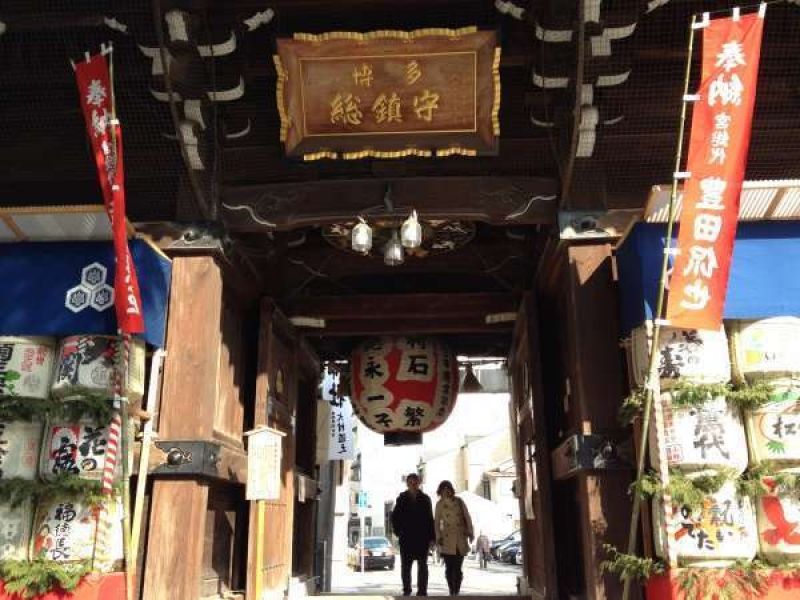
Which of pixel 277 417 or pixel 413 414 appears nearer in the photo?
pixel 277 417

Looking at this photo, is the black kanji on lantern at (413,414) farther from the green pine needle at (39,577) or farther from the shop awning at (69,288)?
the green pine needle at (39,577)

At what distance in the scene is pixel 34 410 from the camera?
4797 millimetres

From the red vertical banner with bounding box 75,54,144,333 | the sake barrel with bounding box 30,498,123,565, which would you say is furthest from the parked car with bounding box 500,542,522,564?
the red vertical banner with bounding box 75,54,144,333

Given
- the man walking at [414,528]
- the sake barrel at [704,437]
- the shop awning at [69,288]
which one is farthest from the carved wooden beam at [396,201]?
the man walking at [414,528]

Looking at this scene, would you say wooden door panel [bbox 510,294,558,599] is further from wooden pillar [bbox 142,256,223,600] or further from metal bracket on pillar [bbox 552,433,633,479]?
wooden pillar [bbox 142,256,223,600]

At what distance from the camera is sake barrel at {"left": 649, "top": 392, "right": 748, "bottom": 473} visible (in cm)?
444

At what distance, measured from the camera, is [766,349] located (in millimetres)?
4664

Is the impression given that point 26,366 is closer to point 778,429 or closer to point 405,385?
point 405,385

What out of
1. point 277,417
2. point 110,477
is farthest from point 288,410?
point 110,477

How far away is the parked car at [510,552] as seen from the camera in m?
26.6

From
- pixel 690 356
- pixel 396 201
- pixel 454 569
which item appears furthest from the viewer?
pixel 454 569

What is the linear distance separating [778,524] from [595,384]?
1.53 metres

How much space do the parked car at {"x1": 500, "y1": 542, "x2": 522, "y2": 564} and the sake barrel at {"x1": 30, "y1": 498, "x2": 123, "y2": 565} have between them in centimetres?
2423

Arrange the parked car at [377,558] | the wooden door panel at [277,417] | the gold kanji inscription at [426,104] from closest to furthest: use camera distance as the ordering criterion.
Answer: the gold kanji inscription at [426,104] < the wooden door panel at [277,417] < the parked car at [377,558]
